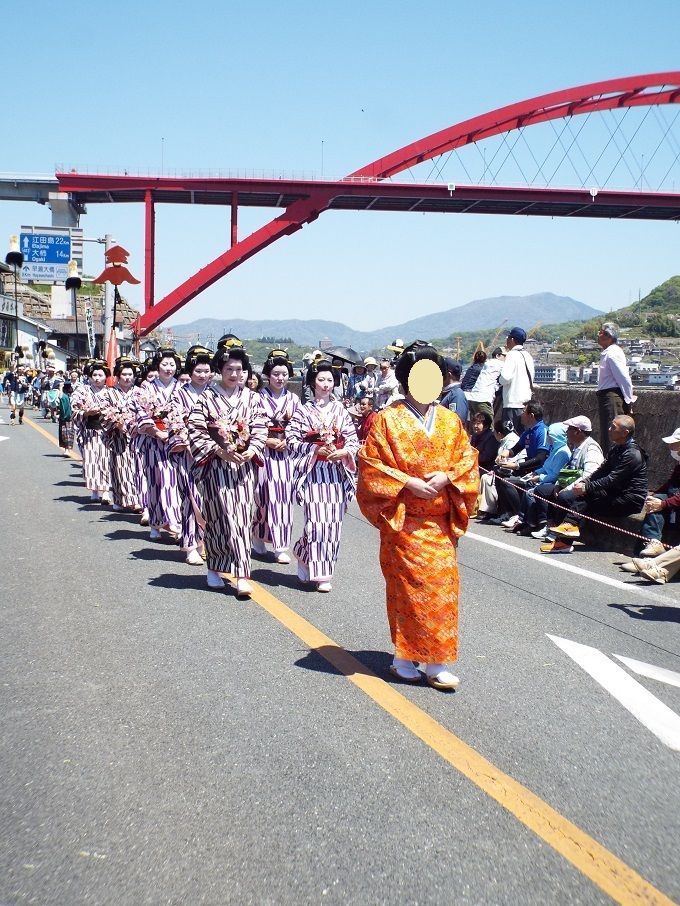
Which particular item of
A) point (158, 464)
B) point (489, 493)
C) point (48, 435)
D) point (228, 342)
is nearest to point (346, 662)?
point (228, 342)

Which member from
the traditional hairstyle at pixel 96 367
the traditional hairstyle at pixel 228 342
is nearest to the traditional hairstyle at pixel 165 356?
the traditional hairstyle at pixel 228 342

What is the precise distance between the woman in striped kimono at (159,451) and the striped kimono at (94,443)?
2237 millimetres

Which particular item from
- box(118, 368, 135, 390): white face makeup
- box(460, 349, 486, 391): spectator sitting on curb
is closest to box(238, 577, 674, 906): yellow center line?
box(118, 368, 135, 390): white face makeup

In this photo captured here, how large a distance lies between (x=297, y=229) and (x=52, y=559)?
39.7m

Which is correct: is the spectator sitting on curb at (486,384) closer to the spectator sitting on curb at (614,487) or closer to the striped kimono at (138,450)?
the spectator sitting on curb at (614,487)

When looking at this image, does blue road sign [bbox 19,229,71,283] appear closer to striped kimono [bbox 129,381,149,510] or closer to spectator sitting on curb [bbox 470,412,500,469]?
striped kimono [bbox 129,381,149,510]

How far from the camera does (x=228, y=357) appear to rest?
7137 mm

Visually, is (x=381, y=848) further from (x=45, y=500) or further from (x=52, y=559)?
(x=45, y=500)

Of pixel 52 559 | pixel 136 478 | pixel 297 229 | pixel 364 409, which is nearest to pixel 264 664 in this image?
pixel 52 559

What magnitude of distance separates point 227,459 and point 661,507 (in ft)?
11.4

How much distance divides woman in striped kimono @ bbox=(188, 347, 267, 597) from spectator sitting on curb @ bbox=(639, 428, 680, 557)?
3.18 metres

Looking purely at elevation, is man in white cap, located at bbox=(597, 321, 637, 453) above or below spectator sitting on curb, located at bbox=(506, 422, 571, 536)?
above

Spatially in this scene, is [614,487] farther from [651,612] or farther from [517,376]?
[517,376]

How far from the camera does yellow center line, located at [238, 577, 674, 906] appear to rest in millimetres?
2912
